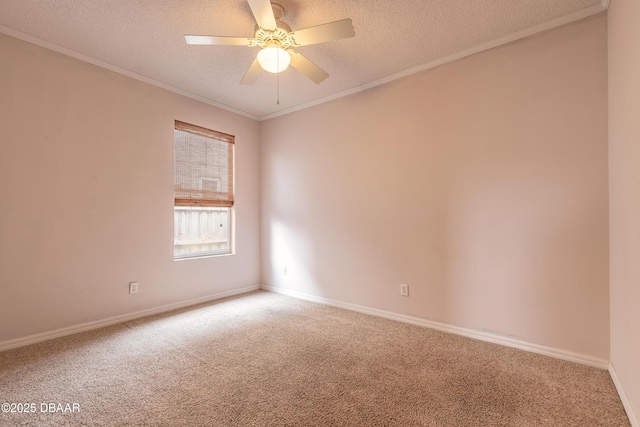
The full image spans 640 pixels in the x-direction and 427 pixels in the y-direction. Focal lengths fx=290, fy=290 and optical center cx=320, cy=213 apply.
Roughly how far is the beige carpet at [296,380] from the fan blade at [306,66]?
7.40 feet

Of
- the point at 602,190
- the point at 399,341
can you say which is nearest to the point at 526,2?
the point at 602,190

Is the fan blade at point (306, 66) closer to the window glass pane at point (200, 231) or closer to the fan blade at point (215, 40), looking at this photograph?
the fan blade at point (215, 40)

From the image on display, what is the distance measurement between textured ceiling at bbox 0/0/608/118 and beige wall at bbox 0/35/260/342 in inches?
12.9

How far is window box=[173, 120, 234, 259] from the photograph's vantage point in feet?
11.6

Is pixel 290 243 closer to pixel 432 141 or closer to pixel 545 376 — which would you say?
pixel 432 141

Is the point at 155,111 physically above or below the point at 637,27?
above

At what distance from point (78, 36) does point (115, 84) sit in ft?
1.78

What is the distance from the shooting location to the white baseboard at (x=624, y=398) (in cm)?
149

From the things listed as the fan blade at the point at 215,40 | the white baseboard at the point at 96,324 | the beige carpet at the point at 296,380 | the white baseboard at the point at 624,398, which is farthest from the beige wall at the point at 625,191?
the white baseboard at the point at 96,324

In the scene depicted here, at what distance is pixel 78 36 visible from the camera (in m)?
2.43

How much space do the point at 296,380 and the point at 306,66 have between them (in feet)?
7.59

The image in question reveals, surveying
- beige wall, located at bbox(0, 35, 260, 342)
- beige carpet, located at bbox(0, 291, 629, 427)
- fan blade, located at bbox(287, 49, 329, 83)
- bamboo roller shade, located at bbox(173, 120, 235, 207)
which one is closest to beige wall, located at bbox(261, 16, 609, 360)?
beige carpet, located at bbox(0, 291, 629, 427)

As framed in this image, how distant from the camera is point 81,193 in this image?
2.73 metres

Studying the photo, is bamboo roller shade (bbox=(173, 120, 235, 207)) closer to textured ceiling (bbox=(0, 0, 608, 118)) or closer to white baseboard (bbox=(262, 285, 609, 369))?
textured ceiling (bbox=(0, 0, 608, 118))
